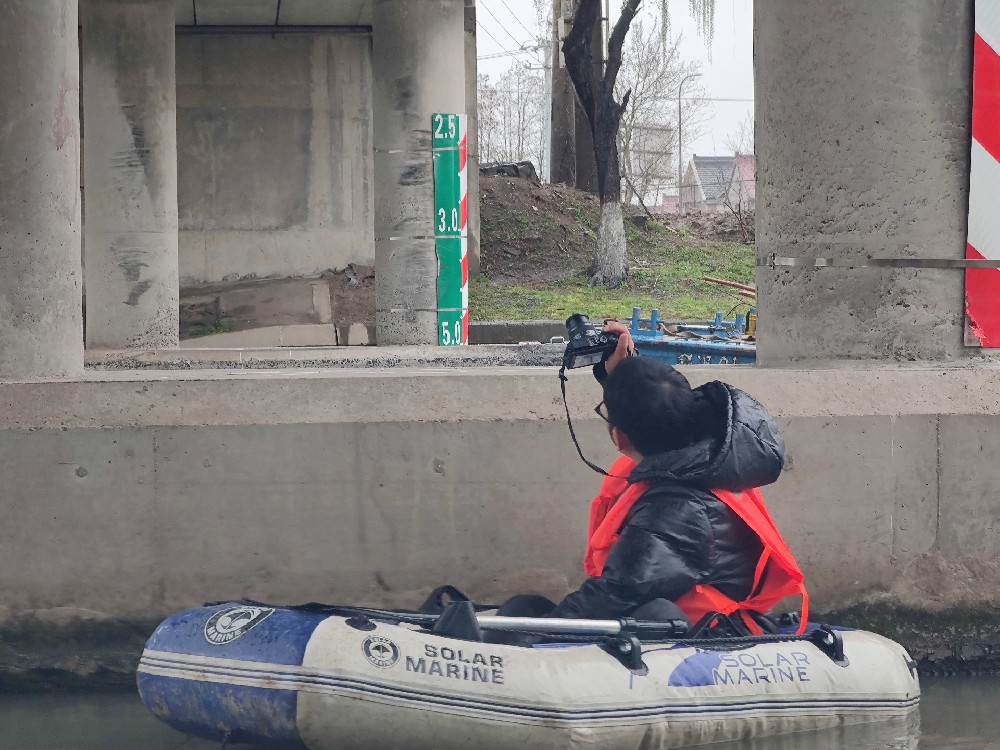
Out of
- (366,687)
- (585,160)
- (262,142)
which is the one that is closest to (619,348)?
(366,687)

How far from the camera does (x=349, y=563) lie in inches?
250

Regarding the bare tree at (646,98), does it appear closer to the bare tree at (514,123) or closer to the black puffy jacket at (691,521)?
the bare tree at (514,123)

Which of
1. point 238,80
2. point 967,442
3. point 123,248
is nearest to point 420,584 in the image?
point 967,442

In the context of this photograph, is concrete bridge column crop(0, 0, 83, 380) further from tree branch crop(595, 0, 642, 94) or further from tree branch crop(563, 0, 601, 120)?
tree branch crop(595, 0, 642, 94)

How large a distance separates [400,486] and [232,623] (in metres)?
1.36

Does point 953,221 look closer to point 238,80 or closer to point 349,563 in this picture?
point 349,563

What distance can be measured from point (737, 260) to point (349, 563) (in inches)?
1052

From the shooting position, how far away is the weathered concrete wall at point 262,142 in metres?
23.1

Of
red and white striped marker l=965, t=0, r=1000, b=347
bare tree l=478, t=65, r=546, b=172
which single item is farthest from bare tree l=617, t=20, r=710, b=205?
red and white striped marker l=965, t=0, r=1000, b=347

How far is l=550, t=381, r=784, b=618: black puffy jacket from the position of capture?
5.23 m

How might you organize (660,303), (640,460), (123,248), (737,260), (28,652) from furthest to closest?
(737,260)
(660,303)
(123,248)
(28,652)
(640,460)

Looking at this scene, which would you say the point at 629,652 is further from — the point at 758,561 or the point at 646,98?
the point at 646,98

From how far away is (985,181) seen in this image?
6.86 meters

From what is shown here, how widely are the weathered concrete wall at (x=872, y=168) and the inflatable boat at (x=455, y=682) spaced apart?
2.07 metres
